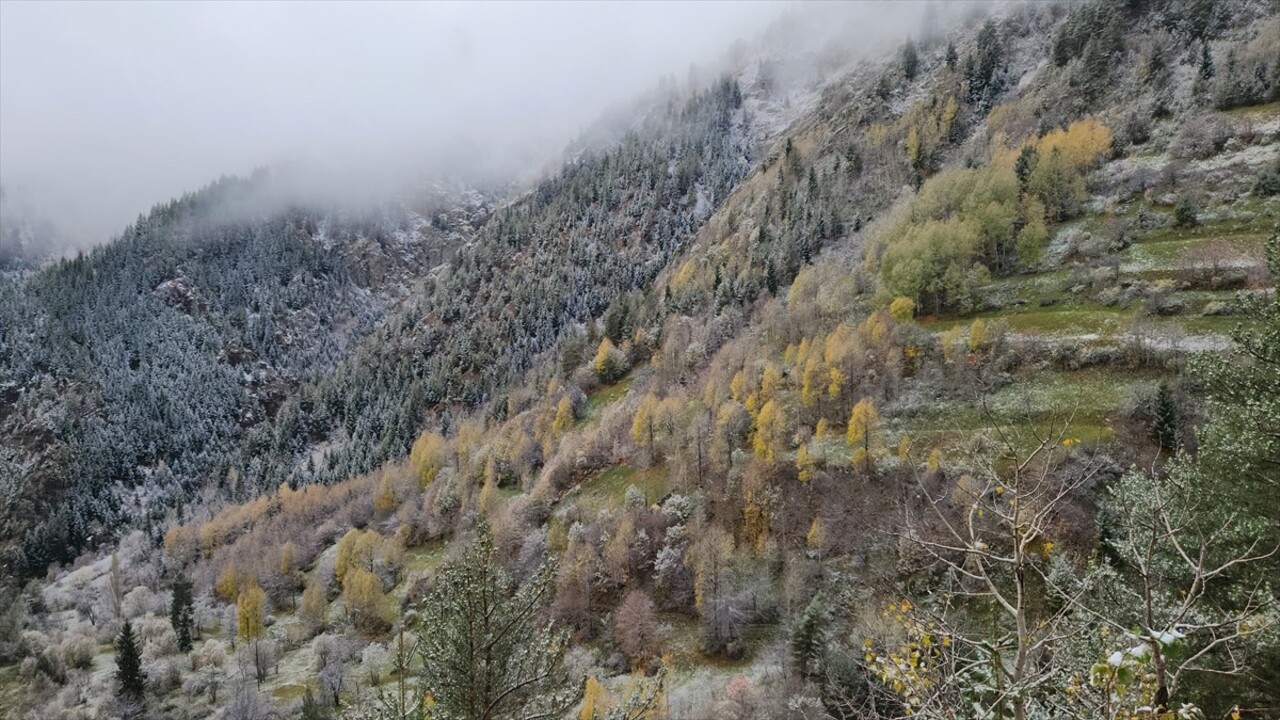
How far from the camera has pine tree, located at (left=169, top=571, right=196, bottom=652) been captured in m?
90.1

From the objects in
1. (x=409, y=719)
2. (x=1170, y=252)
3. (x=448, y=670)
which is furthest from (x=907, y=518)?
(x=1170, y=252)

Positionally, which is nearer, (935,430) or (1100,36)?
(935,430)

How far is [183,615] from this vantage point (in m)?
93.4

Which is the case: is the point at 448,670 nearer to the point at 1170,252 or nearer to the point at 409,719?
the point at 409,719

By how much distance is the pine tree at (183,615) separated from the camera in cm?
9012

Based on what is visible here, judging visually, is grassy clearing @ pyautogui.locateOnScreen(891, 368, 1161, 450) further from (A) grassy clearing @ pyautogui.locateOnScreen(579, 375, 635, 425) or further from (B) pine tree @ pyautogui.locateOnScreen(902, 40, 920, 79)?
(B) pine tree @ pyautogui.locateOnScreen(902, 40, 920, 79)

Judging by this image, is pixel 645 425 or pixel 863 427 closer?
pixel 863 427

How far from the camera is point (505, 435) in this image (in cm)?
12812

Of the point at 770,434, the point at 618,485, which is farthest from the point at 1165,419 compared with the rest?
the point at 618,485

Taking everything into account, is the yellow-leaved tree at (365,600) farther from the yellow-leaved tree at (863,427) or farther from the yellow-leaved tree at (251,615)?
the yellow-leaved tree at (863,427)

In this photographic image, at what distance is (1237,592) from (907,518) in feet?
51.1

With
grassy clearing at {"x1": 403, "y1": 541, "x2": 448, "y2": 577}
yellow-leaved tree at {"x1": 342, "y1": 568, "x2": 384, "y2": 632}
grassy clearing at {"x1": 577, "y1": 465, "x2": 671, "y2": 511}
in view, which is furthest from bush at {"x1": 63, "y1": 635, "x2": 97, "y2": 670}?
grassy clearing at {"x1": 577, "y1": 465, "x2": 671, "y2": 511}

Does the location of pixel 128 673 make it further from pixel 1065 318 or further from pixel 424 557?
pixel 1065 318

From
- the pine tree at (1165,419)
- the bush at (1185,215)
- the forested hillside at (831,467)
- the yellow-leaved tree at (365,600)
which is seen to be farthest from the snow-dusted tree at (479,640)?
the bush at (1185,215)
